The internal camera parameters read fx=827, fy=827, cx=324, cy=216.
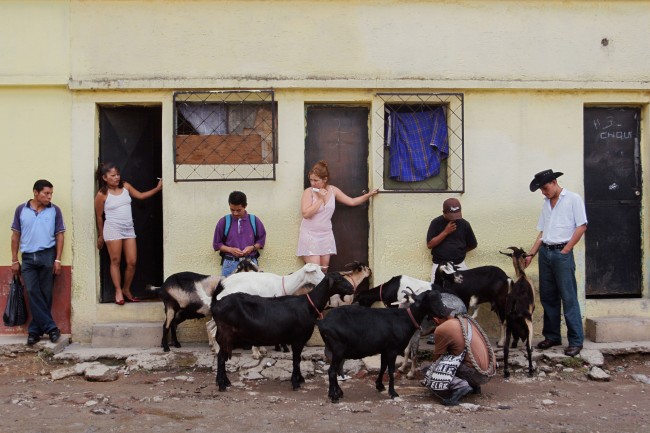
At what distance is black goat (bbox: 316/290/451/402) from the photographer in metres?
7.52

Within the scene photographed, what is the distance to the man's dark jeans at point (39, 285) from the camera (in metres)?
9.20

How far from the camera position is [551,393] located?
802cm

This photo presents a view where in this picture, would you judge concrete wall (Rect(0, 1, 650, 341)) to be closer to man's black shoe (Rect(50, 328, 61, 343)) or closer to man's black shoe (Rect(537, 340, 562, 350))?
man's black shoe (Rect(50, 328, 61, 343))

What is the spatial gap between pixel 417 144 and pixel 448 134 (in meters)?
0.38

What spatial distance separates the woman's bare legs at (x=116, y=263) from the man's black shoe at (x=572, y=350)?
505 cm

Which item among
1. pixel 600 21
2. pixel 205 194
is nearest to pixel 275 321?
pixel 205 194

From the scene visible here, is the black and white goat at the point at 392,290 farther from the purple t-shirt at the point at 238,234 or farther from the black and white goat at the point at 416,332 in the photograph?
the purple t-shirt at the point at 238,234

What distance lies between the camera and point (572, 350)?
8.94 meters

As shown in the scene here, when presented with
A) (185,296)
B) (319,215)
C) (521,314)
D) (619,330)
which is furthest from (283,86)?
(619,330)

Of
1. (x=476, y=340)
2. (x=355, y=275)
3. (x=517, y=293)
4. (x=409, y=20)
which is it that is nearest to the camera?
(x=476, y=340)

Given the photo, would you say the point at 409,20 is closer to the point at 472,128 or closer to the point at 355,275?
the point at 472,128

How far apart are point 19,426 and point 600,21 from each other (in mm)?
7692

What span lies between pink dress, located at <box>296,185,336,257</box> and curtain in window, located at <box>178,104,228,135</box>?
4.80 ft

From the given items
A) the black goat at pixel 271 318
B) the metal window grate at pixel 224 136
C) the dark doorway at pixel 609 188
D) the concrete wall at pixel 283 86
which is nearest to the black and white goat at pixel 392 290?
the concrete wall at pixel 283 86
